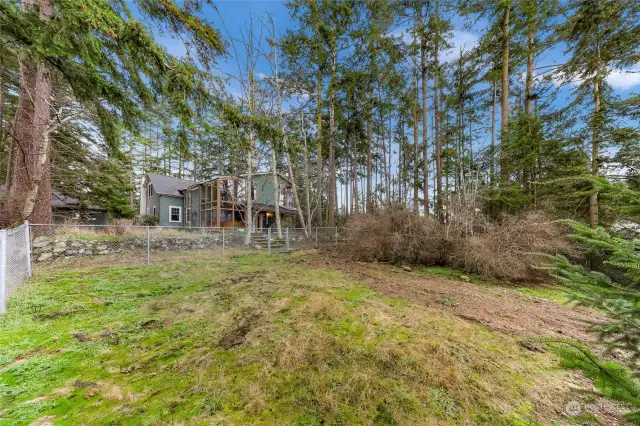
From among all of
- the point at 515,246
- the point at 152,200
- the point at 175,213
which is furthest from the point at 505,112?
the point at 152,200

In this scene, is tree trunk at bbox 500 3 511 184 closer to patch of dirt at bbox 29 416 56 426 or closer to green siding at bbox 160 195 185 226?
patch of dirt at bbox 29 416 56 426

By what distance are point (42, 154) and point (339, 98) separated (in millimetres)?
12293

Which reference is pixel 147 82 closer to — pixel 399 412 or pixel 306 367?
pixel 306 367

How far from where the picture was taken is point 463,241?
6875mm

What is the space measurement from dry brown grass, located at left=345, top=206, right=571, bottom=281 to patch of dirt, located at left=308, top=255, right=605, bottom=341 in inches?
37.5

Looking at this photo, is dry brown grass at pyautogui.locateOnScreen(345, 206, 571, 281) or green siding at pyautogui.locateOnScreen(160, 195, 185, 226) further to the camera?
green siding at pyautogui.locateOnScreen(160, 195, 185, 226)

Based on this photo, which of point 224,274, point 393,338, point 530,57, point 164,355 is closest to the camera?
point 164,355

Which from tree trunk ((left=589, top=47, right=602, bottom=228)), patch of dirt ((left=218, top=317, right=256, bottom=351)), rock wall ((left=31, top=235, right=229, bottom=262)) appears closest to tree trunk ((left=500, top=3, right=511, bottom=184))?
tree trunk ((left=589, top=47, right=602, bottom=228))

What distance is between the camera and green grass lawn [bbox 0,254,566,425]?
1.60 m

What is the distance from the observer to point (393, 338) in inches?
100

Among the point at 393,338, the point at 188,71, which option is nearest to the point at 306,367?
the point at 393,338

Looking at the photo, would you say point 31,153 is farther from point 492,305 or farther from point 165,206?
point 165,206

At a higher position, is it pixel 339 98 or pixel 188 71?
pixel 339 98

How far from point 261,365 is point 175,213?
19194 millimetres
